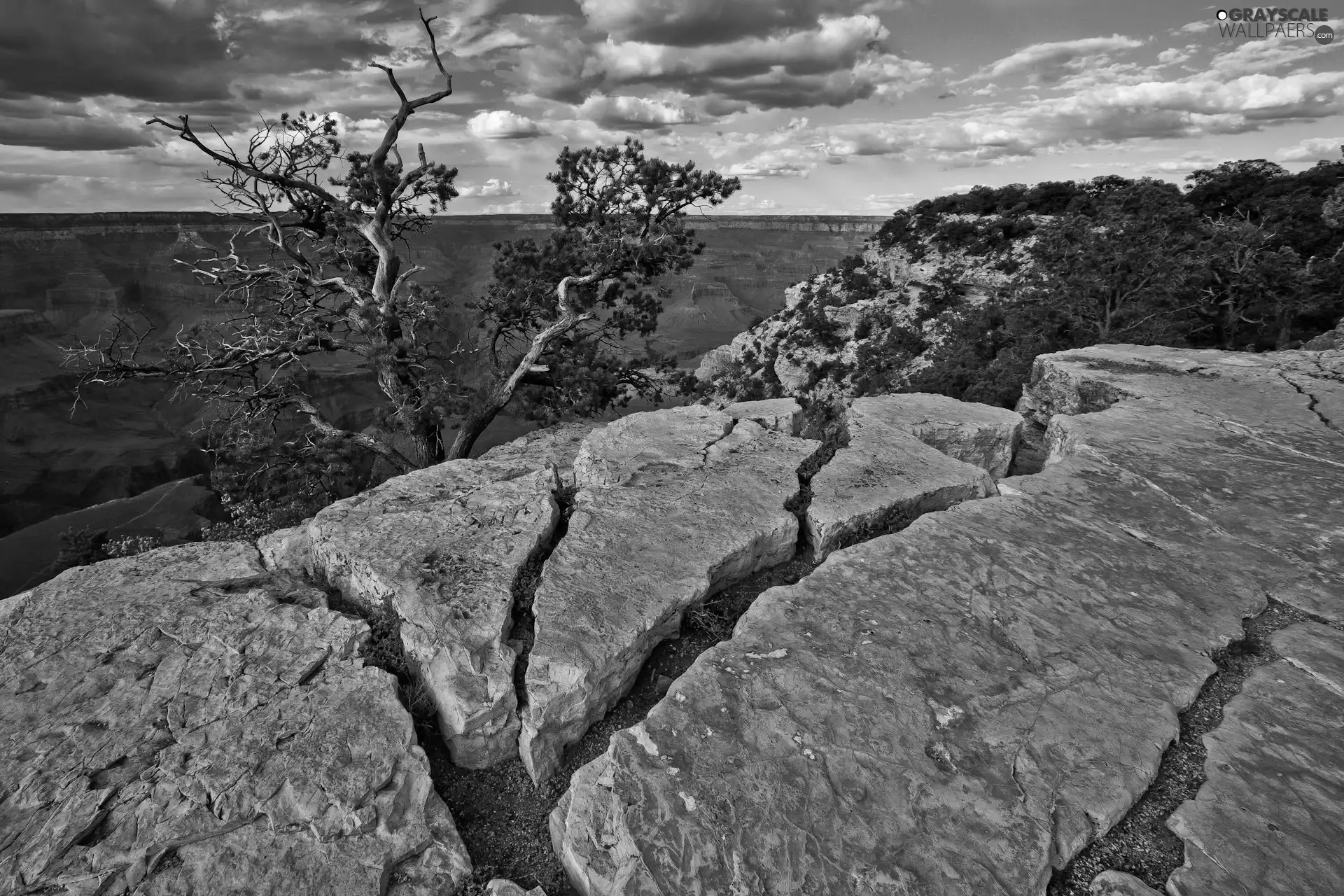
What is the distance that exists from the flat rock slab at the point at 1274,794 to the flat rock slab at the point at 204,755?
5136 millimetres

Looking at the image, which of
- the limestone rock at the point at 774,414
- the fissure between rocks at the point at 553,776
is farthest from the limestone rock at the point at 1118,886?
the limestone rock at the point at 774,414

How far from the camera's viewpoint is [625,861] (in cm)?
386

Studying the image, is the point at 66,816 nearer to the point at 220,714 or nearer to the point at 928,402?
the point at 220,714

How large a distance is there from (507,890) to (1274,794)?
18.0 feet

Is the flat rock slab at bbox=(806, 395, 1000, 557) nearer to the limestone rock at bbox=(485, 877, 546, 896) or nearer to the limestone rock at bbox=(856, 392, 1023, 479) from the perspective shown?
the limestone rock at bbox=(856, 392, 1023, 479)

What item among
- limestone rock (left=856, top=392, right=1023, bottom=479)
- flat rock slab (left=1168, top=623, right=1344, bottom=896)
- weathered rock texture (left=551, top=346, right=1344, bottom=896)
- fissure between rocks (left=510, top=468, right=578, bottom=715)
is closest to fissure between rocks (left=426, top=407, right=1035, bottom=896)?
fissure between rocks (left=510, top=468, right=578, bottom=715)

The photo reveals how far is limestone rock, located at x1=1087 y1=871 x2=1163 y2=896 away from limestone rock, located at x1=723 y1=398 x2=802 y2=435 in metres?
6.96

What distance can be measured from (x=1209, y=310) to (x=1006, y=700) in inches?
1162

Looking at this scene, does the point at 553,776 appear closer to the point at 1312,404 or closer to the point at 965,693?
the point at 965,693

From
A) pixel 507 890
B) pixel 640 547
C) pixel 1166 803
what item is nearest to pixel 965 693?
pixel 1166 803

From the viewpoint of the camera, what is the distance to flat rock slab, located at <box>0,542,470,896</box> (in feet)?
13.1

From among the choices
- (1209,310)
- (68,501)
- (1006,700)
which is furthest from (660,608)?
(68,501)

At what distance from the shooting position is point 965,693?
4879 mm

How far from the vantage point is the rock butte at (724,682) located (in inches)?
154
